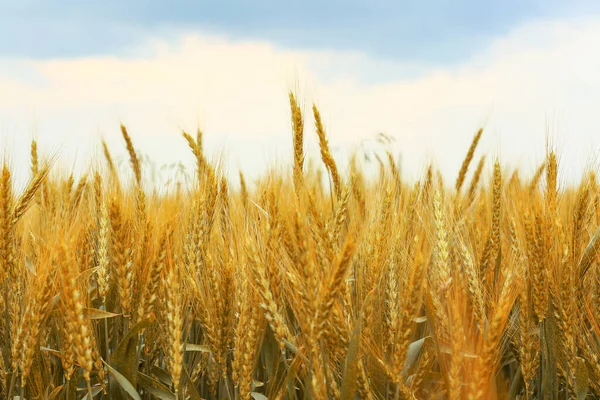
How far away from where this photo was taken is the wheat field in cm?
155

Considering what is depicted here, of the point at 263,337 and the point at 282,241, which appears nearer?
the point at 282,241

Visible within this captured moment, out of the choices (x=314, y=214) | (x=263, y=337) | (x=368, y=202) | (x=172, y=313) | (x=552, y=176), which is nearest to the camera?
(x=314, y=214)

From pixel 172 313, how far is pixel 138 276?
0.25 m

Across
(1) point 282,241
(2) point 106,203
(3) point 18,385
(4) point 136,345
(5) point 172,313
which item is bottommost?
(3) point 18,385

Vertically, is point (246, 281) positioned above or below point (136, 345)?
above

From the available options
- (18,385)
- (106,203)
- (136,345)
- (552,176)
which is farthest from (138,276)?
(552,176)

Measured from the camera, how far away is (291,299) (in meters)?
2.00

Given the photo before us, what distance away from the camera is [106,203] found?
2074mm

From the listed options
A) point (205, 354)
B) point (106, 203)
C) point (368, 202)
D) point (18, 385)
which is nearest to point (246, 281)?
point (205, 354)

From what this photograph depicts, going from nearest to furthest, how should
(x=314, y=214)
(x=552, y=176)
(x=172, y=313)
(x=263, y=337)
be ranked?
(x=314, y=214), (x=172, y=313), (x=263, y=337), (x=552, y=176)

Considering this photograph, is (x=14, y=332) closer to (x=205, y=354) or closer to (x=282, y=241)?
(x=205, y=354)

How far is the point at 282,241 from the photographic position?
176cm

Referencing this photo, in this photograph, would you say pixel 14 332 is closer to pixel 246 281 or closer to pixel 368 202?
pixel 246 281

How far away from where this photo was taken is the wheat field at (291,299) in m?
1.55
